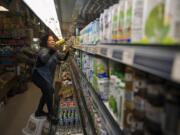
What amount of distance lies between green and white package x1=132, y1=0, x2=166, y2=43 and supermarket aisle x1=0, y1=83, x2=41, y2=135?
397 centimetres

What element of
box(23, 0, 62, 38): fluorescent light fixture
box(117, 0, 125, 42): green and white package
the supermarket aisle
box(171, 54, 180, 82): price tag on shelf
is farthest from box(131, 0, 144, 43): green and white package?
box(23, 0, 62, 38): fluorescent light fixture

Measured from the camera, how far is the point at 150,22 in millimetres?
805

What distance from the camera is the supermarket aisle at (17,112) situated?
4621mm

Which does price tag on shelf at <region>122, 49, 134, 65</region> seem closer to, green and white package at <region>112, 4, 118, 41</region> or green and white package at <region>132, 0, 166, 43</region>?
green and white package at <region>132, 0, 166, 43</region>

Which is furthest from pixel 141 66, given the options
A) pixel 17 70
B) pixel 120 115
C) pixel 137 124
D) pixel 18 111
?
pixel 17 70

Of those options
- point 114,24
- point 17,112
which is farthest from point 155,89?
point 17,112

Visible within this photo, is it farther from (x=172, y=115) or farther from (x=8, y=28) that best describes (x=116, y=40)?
(x=8, y=28)

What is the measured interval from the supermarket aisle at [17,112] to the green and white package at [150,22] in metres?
3.97

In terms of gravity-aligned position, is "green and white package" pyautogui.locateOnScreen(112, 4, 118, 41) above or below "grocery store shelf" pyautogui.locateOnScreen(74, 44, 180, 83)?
above

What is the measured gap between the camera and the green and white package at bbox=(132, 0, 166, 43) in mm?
724

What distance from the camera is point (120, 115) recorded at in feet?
4.30

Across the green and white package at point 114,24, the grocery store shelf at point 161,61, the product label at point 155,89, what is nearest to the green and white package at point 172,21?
the grocery store shelf at point 161,61

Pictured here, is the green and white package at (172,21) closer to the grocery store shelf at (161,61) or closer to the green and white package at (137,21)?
the grocery store shelf at (161,61)

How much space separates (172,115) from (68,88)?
13.9 feet
